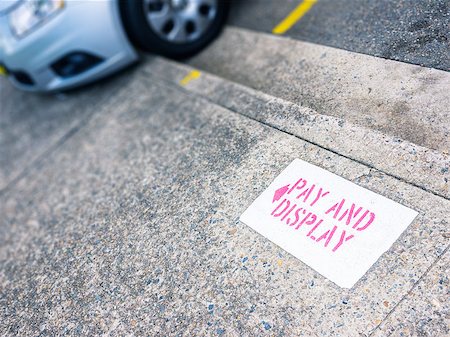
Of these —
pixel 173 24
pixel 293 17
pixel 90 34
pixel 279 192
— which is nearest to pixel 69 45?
pixel 90 34

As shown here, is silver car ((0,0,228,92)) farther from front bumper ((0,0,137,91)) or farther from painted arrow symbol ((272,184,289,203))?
painted arrow symbol ((272,184,289,203))

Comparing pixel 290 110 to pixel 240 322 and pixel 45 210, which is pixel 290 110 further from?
pixel 45 210

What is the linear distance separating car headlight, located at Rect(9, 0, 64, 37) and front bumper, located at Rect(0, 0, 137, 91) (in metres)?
0.05

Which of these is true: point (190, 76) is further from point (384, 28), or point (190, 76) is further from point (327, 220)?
point (327, 220)

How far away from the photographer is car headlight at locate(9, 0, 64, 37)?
3375 mm

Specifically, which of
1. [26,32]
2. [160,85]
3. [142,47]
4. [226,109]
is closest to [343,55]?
[226,109]

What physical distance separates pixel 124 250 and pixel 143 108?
4.18ft

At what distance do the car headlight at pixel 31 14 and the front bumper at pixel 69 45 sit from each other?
0.05 meters

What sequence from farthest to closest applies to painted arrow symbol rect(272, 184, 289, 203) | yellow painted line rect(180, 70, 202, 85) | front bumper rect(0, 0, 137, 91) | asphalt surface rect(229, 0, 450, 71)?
front bumper rect(0, 0, 137, 91), yellow painted line rect(180, 70, 202, 85), asphalt surface rect(229, 0, 450, 71), painted arrow symbol rect(272, 184, 289, 203)

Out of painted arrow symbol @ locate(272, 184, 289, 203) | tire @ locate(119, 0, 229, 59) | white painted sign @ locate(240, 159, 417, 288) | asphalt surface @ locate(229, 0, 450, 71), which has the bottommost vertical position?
white painted sign @ locate(240, 159, 417, 288)

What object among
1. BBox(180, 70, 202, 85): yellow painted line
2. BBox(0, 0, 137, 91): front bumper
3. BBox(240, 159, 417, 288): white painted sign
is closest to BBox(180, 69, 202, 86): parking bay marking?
BBox(180, 70, 202, 85): yellow painted line

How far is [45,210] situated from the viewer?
119 inches

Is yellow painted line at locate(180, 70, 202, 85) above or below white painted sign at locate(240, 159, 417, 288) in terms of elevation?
above

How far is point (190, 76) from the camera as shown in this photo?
328 cm
